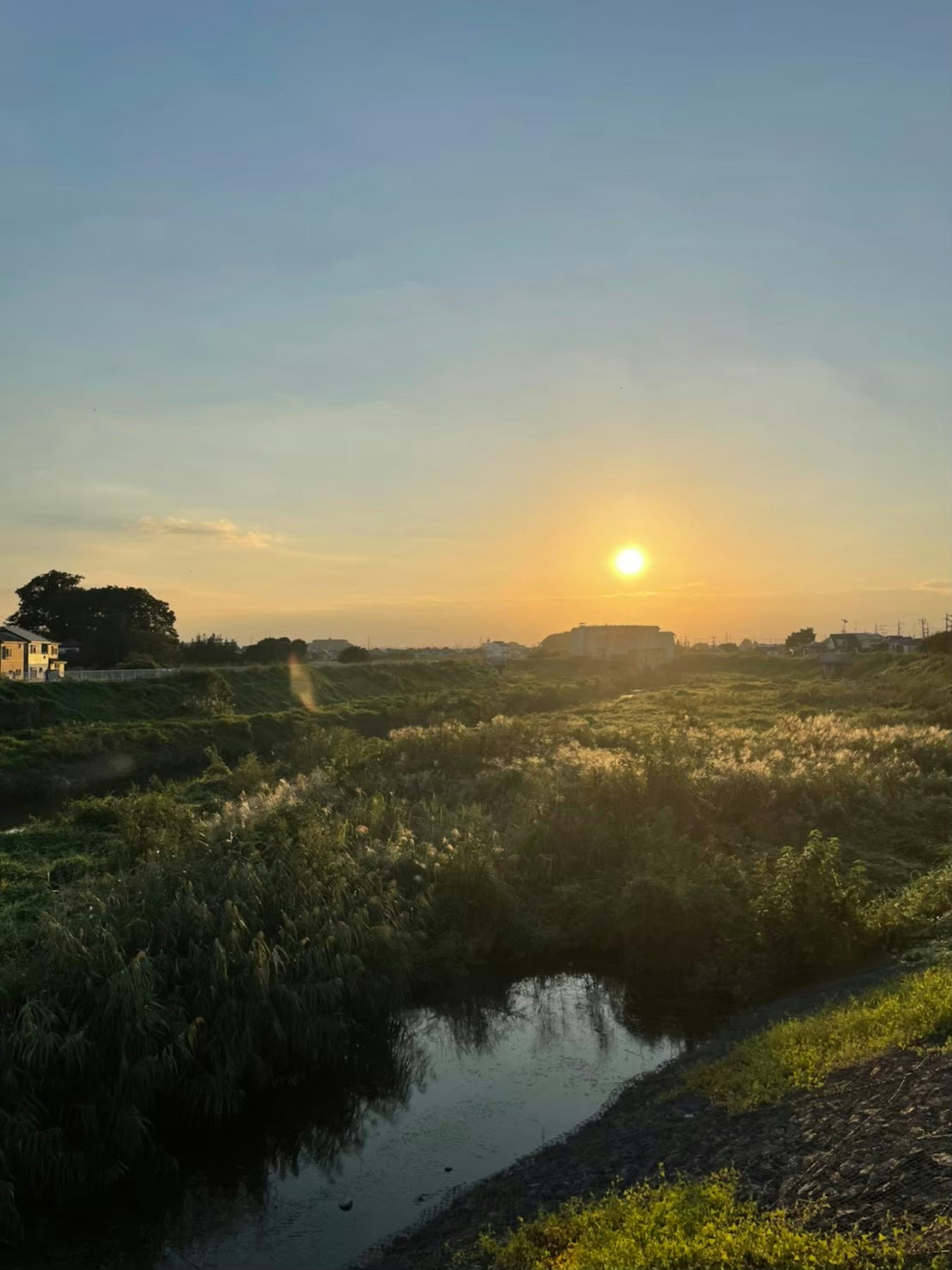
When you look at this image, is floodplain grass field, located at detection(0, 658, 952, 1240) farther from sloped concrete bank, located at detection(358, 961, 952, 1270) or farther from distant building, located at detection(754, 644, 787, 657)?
distant building, located at detection(754, 644, 787, 657)

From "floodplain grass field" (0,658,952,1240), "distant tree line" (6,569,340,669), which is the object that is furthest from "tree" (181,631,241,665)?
"floodplain grass field" (0,658,952,1240)

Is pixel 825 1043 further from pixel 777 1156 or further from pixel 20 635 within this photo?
pixel 20 635

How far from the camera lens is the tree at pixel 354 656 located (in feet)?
347

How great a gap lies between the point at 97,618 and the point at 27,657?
21.7 metres

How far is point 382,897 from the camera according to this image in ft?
58.0

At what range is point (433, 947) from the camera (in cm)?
1800

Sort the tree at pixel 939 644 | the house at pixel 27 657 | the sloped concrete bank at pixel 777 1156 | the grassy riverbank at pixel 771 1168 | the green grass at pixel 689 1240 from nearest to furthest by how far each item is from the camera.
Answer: the green grass at pixel 689 1240 → the grassy riverbank at pixel 771 1168 → the sloped concrete bank at pixel 777 1156 → the house at pixel 27 657 → the tree at pixel 939 644

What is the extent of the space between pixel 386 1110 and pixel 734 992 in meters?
6.65

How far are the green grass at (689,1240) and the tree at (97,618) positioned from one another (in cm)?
8424

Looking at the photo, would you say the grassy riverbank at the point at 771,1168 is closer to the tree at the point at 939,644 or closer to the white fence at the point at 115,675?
the white fence at the point at 115,675

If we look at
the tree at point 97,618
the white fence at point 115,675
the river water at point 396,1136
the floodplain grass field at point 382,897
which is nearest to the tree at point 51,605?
the tree at point 97,618

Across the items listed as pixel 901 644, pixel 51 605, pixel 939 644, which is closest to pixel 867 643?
pixel 901 644

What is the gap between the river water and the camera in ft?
33.4

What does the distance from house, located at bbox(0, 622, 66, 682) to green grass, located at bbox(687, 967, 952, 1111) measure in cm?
5777
